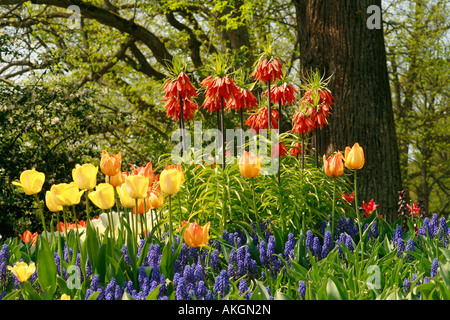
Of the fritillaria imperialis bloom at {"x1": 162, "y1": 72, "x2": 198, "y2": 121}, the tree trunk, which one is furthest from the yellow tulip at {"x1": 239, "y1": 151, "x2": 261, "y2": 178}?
the tree trunk

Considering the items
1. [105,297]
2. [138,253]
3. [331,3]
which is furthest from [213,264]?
[331,3]

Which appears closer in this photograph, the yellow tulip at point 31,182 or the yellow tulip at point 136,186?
the yellow tulip at point 136,186

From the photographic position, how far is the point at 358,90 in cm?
530

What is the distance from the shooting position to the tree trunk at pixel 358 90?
527 cm

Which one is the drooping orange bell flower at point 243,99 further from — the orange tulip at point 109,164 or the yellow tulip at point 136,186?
the yellow tulip at point 136,186

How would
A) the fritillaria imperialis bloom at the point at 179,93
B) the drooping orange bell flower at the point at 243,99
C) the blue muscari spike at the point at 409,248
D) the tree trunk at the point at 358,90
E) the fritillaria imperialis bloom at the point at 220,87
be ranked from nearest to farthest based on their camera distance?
the blue muscari spike at the point at 409,248 → the fritillaria imperialis bloom at the point at 220,87 → the fritillaria imperialis bloom at the point at 179,93 → the drooping orange bell flower at the point at 243,99 → the tree trunk at the point at 358,90

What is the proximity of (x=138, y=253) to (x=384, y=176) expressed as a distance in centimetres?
360

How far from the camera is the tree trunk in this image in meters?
5.27

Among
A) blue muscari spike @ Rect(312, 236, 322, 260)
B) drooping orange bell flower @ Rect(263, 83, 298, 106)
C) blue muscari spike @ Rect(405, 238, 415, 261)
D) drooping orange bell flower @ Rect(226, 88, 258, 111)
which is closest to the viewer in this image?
blue muscari spike @ Rect(405, 238, 415, 261)

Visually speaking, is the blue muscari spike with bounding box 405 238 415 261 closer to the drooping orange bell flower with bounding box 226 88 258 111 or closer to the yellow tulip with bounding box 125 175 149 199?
the yellow tulip with bounding box 125 175 149 199

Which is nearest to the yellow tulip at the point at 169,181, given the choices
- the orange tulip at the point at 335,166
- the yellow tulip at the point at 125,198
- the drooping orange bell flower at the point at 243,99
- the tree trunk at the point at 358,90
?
the yellow tulip at the point at 125,198

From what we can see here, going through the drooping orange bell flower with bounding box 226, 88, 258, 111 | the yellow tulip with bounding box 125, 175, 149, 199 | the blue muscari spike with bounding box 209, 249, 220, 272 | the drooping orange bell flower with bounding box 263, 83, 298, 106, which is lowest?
the blue muscari spike with bounding box 209, 249, 220, 272

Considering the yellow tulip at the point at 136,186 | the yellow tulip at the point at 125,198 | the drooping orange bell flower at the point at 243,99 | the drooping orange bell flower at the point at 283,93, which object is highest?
the drooping orange bell flower at the point at 283,93
